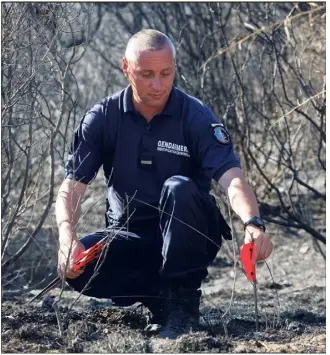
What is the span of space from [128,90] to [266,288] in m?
2.39

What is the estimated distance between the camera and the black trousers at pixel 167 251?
169 inches

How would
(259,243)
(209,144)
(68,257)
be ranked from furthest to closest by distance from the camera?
(209,144), (68,257), (259,243)

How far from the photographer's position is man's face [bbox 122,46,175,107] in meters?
4.45

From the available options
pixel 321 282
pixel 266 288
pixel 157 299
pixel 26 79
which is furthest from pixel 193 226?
pixel 321 282

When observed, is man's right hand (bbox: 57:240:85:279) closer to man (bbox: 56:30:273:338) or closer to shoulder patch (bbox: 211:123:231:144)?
man (bbox: 56:30:273:338)

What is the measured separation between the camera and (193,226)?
432 centimetres

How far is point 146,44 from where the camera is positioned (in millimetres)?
4477

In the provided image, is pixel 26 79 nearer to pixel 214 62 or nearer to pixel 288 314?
pixel 288 314

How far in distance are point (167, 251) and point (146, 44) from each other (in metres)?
0.94

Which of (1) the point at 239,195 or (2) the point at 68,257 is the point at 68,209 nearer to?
(2) the point at 68,257

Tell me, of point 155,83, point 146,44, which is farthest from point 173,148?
point 146,44

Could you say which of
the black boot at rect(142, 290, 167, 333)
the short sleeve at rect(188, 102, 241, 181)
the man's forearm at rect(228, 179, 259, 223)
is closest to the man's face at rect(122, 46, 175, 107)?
the short sleeve at rect(188, 102, 241, 181)

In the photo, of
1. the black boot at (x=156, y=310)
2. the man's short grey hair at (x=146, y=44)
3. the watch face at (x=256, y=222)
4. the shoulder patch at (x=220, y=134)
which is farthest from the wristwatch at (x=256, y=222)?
the man's short grey hair at (x=146, y=44)

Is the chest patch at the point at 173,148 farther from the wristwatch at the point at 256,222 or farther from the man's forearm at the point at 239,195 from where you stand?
the wristwatch at the point at 256,222
